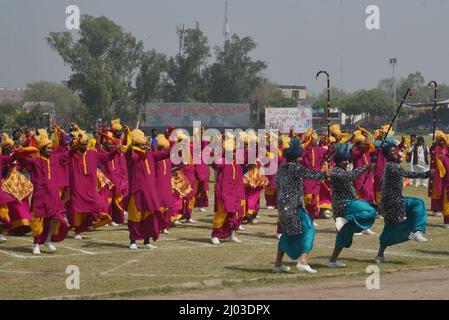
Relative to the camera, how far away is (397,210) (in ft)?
42.9

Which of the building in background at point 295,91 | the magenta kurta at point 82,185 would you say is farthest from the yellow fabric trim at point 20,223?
the building in background at point 295,91

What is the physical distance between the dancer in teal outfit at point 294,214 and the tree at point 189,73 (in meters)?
71.8

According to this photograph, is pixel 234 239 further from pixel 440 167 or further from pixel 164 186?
pixel 440 167

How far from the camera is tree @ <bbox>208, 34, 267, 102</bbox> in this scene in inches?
3418

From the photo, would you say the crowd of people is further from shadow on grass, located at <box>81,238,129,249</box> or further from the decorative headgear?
shadow on grass, located at <box>81,238,129,249</box>

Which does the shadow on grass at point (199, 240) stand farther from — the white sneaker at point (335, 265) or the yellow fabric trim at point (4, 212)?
the white sneaker at point (335, 265)

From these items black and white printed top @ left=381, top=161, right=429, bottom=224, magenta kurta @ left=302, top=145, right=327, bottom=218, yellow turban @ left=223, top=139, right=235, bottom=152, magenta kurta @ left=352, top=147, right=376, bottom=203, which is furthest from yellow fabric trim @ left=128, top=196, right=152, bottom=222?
→ magenta kurta @ left=352, top=147, right=376, bottom=203

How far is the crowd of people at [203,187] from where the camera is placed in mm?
12609

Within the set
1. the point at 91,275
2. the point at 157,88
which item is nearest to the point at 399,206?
the point at 91,275

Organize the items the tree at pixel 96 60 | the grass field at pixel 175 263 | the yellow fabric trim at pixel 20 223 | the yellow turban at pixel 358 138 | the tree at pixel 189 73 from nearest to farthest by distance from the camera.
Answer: the grass field at pixel 175 263, the yellow fabric trim at pixel 20 223, the yellow turban at pixel 358 138, the tree at pixel 96 60, the tree at pixel 189 73

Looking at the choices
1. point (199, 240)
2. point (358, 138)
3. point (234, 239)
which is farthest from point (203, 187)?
point (234, 239)

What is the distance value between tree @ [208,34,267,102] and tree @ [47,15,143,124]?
38.7 ft

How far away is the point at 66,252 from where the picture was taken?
568 inches
